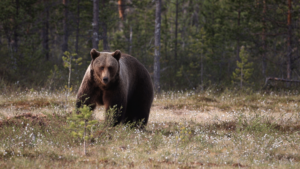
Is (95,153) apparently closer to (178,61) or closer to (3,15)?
(3,15)

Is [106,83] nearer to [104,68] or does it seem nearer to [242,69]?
[104,68]

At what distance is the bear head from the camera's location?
18.4 feet

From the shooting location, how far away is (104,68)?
5.63 m

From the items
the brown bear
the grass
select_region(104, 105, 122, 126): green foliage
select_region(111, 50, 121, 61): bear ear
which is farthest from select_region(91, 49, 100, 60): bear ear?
the grass

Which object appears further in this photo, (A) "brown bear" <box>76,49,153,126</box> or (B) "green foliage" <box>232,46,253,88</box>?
(B) "green foliage" <box>232,46,253,88</box>

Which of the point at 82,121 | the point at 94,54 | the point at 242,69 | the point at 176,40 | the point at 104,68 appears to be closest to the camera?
the point at 82,121


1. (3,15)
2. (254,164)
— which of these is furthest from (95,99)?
(3,15)

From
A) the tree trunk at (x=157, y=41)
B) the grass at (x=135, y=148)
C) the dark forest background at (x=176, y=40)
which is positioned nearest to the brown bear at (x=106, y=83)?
the grass at (x=135, y=148)

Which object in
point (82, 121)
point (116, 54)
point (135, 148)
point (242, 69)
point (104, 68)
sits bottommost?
point (135, 148)

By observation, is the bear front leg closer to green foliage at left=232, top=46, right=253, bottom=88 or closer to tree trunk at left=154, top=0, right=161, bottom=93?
tree trunk at left=154, top=0, right=161, bottom=93

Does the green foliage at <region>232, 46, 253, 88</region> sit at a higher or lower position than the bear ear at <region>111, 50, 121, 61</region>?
lower

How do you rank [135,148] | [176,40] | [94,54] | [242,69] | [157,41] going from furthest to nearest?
[176,40]
[242,69]
[157,41]
[94,54]
[135,148]

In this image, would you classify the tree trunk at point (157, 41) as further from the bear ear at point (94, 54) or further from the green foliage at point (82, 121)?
the green foliage at point (82, 121)

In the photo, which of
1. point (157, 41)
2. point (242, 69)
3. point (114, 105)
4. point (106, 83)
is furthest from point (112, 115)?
point (242, 69)
